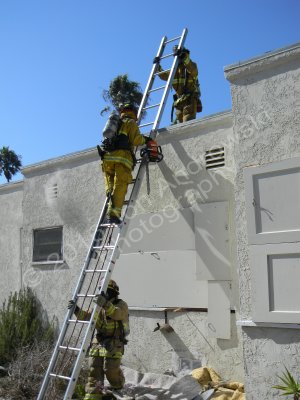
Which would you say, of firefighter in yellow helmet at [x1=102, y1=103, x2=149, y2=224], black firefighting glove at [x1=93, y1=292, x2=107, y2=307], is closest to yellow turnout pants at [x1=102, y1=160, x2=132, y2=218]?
firefighter in yellow helmet at [x1=102, y1=103, x2=149, y2=224]

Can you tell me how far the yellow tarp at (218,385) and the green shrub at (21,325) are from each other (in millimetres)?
2617

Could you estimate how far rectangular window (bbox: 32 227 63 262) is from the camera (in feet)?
26.5

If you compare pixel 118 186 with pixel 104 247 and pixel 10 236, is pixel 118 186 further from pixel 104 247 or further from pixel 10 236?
pixel 10 236

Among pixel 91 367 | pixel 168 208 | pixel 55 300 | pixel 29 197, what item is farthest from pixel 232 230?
pixel 29 197

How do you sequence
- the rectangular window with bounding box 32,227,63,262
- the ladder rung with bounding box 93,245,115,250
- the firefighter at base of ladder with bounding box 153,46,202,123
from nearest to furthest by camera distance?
the ladder rung with bounding box 93,245,115,250
the firefighter at base of ladder with bounding box 153,46,202,123
the rectangular window with bounding box 32,227,63,262

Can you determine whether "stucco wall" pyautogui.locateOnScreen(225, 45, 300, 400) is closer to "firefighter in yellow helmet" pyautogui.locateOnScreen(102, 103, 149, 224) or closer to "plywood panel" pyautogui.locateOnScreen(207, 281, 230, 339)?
"plywood panel" pyautogui.locateOnScreen(207, 281, 230, 339)

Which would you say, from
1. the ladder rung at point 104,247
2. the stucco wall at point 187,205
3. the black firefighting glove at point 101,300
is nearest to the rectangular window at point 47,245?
the stucco wall at point 187,205

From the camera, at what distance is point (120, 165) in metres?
5.93

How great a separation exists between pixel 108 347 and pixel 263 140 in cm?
284

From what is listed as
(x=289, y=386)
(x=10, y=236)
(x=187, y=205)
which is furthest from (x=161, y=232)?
(x=10, y=236)

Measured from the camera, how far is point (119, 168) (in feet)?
19.4

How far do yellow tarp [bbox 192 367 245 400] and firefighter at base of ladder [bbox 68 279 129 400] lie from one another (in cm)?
91

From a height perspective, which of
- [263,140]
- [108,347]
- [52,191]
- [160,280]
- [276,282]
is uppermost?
[52,191]

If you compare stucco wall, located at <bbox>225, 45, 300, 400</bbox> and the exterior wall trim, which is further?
the exterior wall trim
